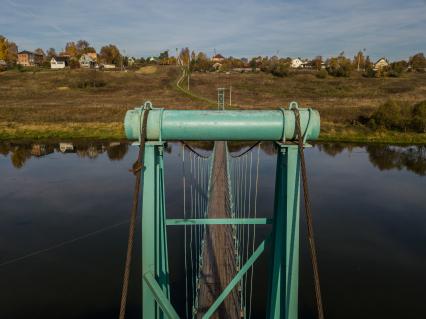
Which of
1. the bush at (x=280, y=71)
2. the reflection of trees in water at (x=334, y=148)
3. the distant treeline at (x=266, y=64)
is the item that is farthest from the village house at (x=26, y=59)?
the reflection of trees in water at (x=334, y=148)

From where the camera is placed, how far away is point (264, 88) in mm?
57875

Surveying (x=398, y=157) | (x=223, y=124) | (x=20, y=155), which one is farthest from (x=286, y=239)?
(x=20, y=155)

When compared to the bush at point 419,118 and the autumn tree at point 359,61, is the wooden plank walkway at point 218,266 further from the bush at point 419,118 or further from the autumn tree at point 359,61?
the autumn tree at point 359,61

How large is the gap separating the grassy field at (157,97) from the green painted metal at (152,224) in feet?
99.4

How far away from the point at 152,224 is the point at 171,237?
11.8 m

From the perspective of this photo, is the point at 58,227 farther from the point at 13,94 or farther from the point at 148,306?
the point at 13,94

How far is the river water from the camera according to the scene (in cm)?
1006

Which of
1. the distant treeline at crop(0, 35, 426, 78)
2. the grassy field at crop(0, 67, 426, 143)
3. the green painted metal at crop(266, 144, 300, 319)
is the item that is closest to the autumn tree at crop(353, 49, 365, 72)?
the distant treeline at crop(0, 35, 426, 78)

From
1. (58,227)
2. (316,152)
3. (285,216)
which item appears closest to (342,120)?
(316,152)

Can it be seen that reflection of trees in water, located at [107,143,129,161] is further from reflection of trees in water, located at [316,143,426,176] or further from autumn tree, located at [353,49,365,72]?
autumn tree, located at [353,49,365,72]

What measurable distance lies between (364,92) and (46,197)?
51.5 meters

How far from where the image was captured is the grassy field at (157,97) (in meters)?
32.2

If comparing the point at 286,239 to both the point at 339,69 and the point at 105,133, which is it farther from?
the point at 339,69

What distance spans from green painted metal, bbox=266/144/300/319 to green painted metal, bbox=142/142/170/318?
88 cm
